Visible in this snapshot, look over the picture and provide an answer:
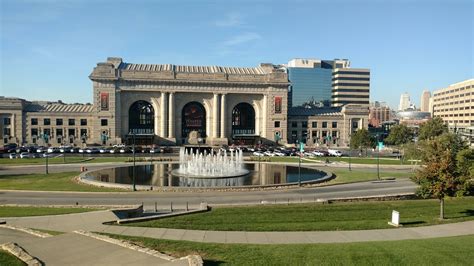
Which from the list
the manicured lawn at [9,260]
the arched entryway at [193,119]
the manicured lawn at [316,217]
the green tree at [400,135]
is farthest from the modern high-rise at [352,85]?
the manicured lawn at [9,260]

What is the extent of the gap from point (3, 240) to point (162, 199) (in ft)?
50.2

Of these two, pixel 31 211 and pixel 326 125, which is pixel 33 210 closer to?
pixel 31 211

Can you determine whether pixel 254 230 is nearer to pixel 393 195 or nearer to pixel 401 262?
pixel 401 262

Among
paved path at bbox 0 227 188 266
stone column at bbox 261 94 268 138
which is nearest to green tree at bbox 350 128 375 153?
stone column at bbox 261 94 268 138

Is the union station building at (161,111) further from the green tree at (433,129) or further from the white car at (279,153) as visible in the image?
the green tree at (433,129)

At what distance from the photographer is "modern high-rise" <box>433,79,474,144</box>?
129 meters

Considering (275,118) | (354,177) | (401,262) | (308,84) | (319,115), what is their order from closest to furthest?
(401,262) → (354,177) → (275,118) → (319,115) → (308,84)

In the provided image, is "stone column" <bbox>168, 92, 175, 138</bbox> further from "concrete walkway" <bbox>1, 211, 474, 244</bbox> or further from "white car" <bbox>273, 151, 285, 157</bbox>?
"concrete walkway" <bbox>1, 211, 474, 244</bbox>

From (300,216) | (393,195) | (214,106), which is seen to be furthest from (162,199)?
(214,106)

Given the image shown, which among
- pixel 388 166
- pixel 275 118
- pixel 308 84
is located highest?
pixel 308 84

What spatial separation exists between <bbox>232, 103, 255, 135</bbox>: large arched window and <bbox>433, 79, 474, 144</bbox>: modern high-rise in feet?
217

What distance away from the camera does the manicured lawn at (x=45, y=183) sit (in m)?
35.2

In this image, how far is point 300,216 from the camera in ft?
76.3

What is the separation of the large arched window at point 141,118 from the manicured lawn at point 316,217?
7770cm
